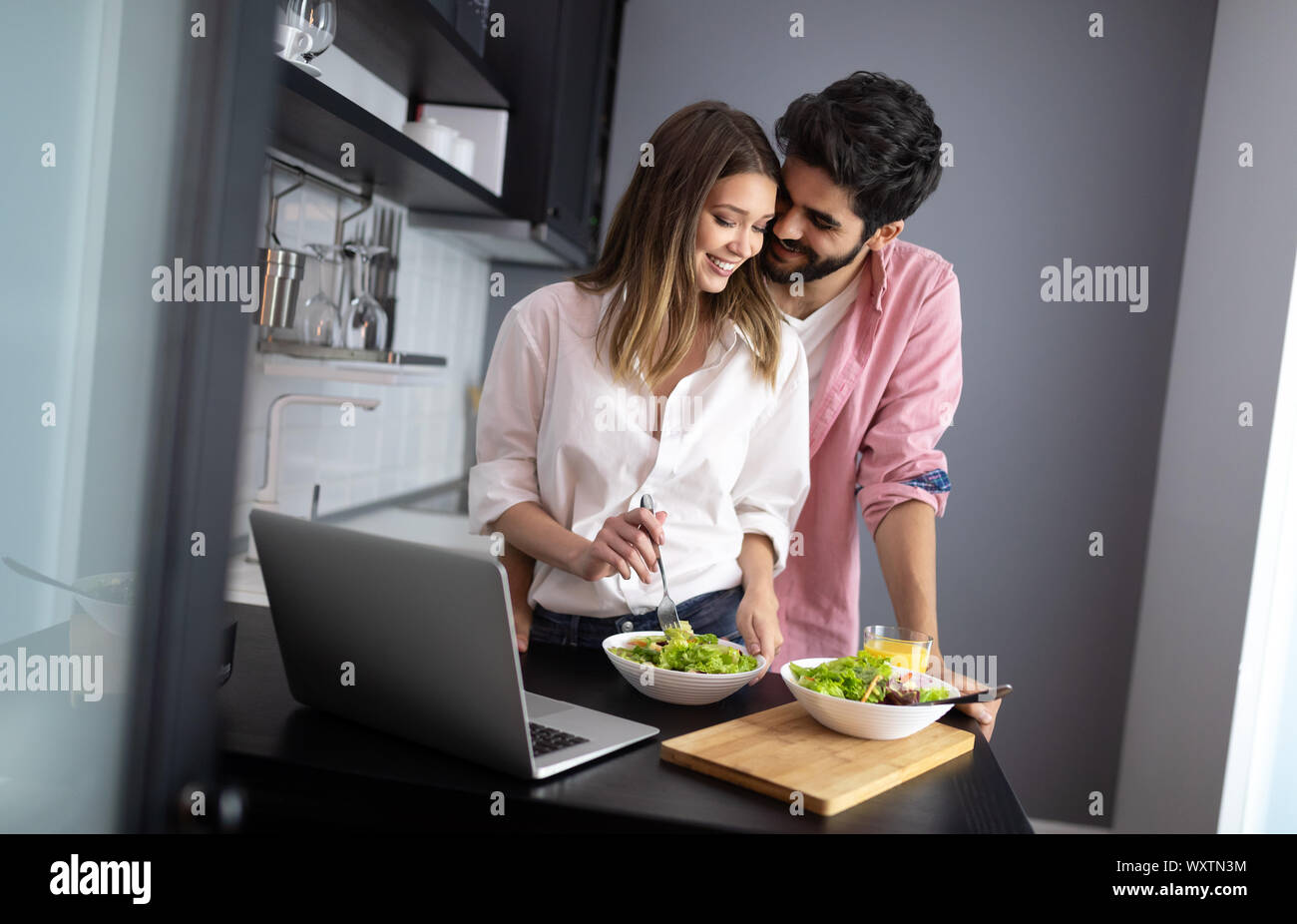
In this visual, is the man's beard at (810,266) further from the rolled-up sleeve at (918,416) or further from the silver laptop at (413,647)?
the silver laptop at (413,647)

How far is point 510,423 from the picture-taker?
143 centimetres

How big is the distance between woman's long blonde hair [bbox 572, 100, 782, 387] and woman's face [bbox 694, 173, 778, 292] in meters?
0.01

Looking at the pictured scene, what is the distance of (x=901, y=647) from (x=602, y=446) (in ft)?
1.53

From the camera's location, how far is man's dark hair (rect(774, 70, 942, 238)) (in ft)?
5.03

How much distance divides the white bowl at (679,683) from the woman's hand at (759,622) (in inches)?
3.8

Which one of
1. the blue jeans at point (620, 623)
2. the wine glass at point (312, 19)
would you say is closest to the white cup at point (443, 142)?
the wine glass at point (312, 19)

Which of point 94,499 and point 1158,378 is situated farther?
point 1158,378

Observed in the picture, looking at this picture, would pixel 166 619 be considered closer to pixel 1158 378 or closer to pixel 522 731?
pixel 522 731

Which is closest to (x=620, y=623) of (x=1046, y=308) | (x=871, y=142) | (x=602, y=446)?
(x=602, y=446)

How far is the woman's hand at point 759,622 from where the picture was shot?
4.19 feet

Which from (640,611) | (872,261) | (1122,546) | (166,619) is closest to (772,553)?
(640,611)

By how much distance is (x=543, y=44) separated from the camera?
8.75ft

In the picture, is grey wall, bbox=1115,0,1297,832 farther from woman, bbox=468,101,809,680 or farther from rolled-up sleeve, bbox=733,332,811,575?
woman, bbox=468,101,809,680

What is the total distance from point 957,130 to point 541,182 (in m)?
1.16
